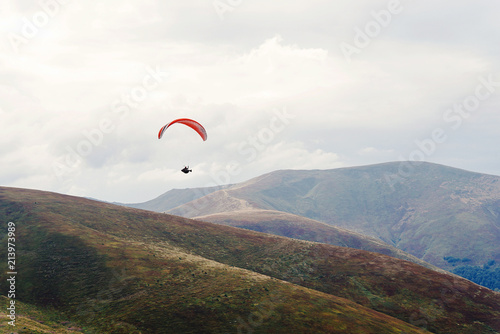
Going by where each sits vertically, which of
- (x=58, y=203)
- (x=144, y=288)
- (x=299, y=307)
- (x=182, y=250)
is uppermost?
(x=58, y=203)

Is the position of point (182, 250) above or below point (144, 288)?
above

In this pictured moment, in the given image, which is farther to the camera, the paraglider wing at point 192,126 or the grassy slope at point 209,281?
the paraglider wing at point 192,126

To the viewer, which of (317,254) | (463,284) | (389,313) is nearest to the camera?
(389,313)

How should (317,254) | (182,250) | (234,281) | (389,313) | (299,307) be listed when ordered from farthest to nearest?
1. (317,254)
2. (182,250)
3. (389,313)
4. (234,281)
5. (299,307)

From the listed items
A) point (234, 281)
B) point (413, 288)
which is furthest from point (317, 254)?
point (234, 281)

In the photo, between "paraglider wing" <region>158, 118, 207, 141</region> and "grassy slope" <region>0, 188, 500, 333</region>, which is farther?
"paraglider wing" <region>158, 118, 207, 141</region>

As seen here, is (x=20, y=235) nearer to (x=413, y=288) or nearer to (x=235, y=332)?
(x=235, y=332)

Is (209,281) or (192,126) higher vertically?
(192,126)

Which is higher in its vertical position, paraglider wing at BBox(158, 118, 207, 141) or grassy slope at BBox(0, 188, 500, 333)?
paraglider wing at BBox(158, 118, 207, 141)
